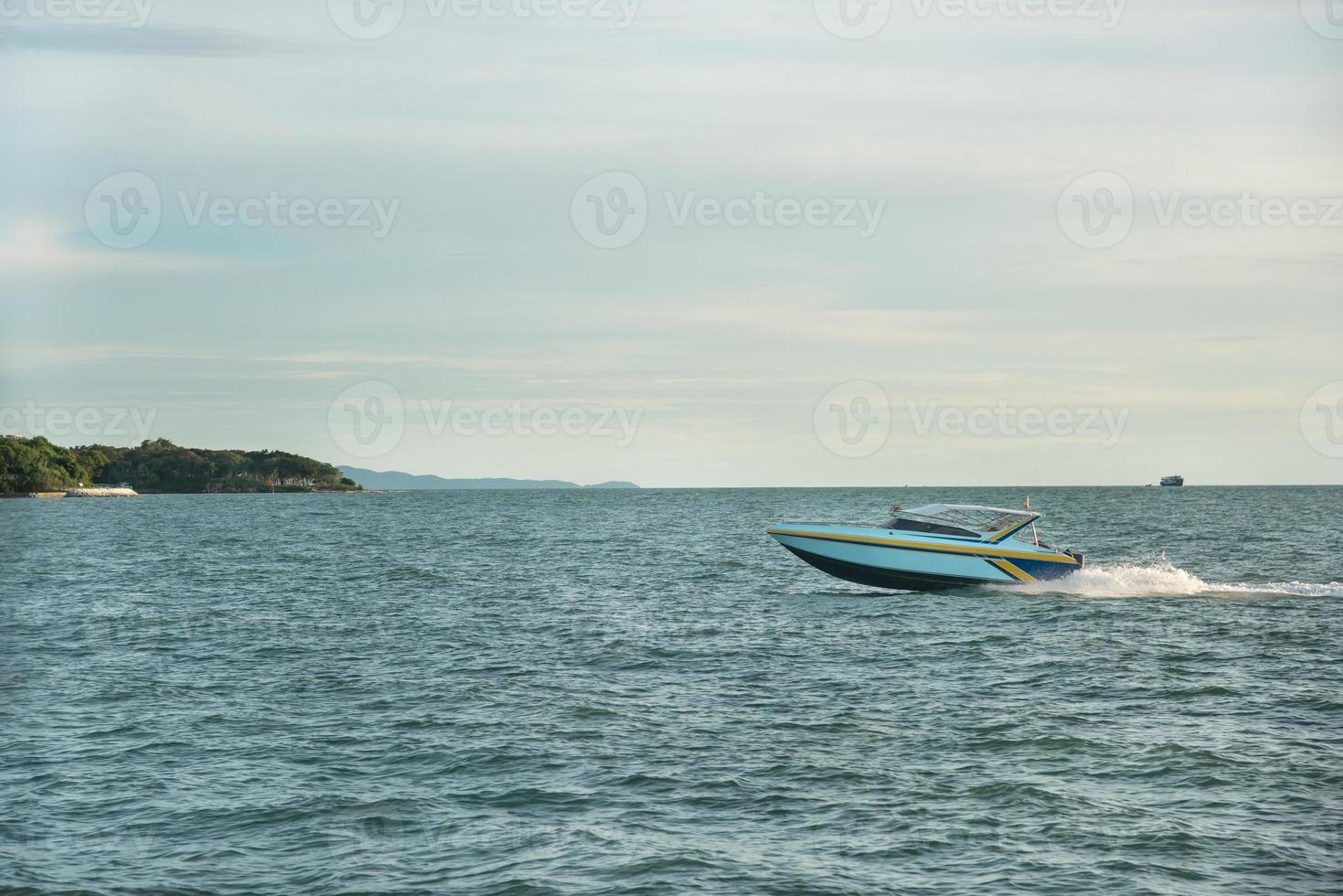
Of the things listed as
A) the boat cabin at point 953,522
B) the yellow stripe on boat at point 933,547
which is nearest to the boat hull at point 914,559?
the yellow stripe on boat at point 933,547

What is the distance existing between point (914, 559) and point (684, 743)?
19655 millimetres

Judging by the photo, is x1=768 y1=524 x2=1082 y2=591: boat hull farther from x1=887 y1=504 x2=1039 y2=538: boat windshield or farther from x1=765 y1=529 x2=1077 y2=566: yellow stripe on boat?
x1=887 y1=504 x2=1039 y2=538: boat windshield

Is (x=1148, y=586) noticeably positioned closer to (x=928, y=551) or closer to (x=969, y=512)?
(x=969, y=512)

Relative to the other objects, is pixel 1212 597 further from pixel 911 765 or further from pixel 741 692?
pixel 911 765

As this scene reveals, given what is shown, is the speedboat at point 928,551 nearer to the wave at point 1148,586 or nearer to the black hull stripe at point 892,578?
the black hull stripe at point 892,578

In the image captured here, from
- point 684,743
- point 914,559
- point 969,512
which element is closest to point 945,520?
point 969,512

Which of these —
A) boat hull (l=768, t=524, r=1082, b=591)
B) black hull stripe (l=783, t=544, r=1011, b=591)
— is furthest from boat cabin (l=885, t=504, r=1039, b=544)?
black hull stripe (l=783, t=544, r=1011, b=591)

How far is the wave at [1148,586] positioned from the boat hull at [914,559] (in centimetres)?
88

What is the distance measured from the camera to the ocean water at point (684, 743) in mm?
13391

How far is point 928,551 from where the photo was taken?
36.8m

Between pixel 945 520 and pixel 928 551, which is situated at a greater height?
pixel 945 520

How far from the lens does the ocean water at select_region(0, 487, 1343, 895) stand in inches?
527

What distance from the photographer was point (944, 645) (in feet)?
93.3

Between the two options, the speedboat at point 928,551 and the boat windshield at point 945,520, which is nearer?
the speedboat at point 928,551
